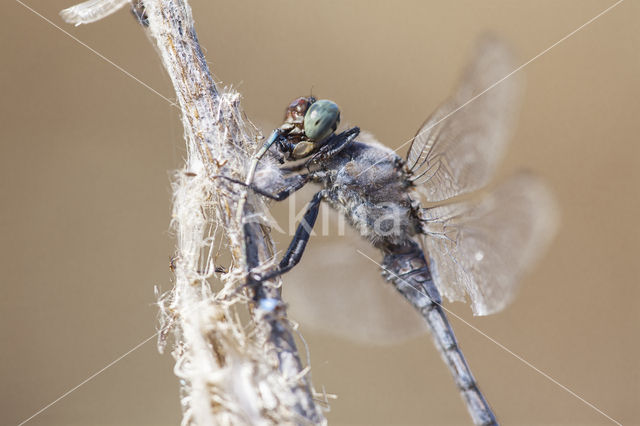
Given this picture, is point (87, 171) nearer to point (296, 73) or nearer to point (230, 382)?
point (296, 73)

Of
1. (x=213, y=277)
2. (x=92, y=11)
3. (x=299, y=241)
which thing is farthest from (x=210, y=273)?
(x=92, y=11)

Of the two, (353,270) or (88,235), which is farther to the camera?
(88,235)

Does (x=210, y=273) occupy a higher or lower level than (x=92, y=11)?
lower

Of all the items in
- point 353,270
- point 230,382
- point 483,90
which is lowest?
point 230,382

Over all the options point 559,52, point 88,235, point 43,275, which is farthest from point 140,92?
point 559,52

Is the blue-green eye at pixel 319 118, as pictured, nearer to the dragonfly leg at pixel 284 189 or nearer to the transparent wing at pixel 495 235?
the dragonfly leg at pixel 284 189

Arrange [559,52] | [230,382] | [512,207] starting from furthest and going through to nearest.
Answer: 1. [559,52]
2. [512,207]
3. [230,382]

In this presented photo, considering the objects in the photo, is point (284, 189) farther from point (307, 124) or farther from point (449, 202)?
point (449, 202)
